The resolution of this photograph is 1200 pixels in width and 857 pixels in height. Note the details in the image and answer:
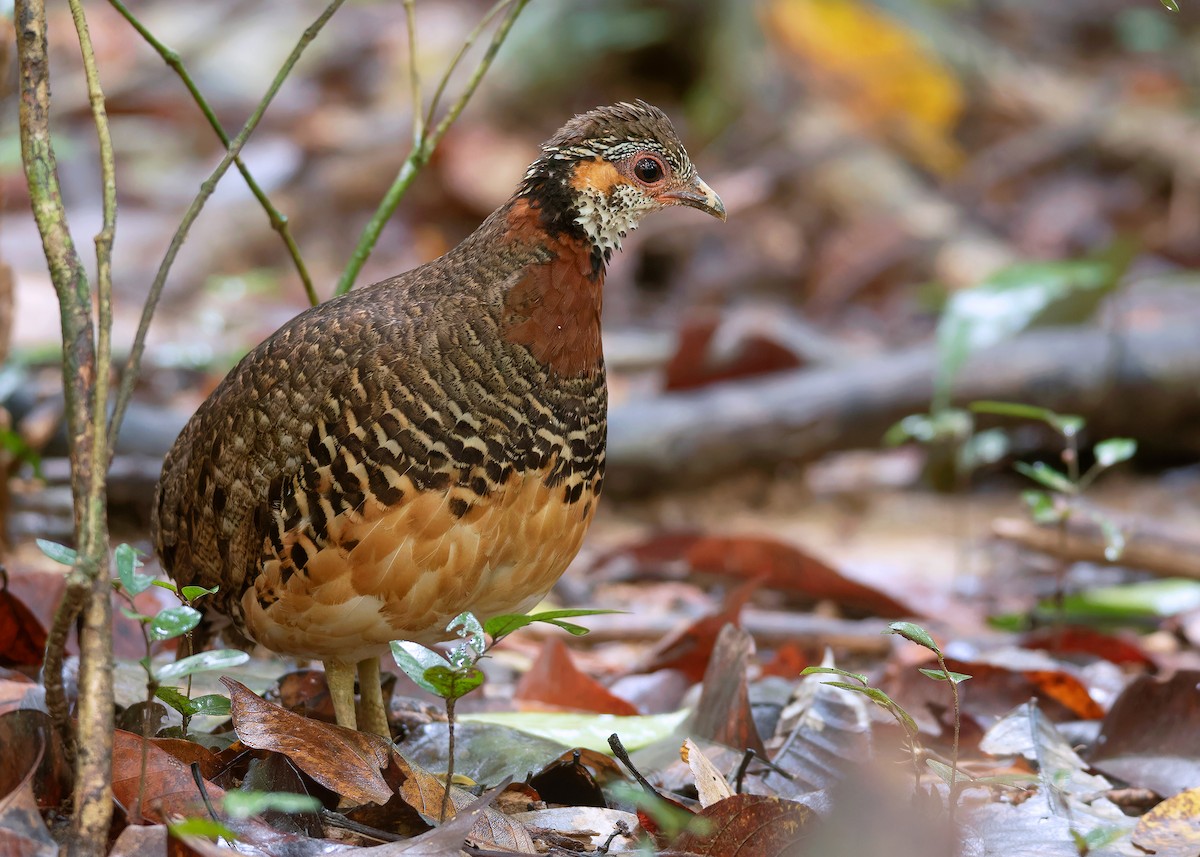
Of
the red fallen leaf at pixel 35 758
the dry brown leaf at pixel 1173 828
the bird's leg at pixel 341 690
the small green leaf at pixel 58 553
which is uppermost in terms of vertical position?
the small green leaf at pixel 58 553

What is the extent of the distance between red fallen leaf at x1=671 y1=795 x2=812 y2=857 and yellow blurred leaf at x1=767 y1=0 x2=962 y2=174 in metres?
9.35

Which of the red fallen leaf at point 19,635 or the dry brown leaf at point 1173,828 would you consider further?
the red fallen leaf at point 19,635

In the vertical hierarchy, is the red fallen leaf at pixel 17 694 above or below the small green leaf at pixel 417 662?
below

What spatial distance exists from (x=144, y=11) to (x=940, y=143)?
26.3 feet

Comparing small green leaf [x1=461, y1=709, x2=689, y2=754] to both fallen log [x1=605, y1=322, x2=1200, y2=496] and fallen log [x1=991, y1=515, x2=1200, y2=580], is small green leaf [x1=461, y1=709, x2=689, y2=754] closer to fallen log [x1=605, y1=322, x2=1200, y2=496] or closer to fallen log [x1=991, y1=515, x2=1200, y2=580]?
fallen log [x1=991, y1=515, x2=1200, y2=580]

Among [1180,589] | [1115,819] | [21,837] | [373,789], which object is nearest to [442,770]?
[373,789]

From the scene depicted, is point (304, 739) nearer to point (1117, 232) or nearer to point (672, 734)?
point (672, 734)

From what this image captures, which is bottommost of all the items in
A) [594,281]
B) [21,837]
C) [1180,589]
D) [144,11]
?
[1180,589]

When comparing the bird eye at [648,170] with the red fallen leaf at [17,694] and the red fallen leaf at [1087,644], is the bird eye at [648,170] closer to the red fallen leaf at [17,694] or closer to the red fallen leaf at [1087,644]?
the red fallen leaf at [17,694]

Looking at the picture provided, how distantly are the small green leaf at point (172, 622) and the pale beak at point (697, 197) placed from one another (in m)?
1.41

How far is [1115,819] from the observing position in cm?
296

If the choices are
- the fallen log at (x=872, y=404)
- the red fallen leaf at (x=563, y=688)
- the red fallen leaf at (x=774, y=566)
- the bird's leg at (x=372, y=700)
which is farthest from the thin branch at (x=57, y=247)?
the fallen log at (x=872, y=404)

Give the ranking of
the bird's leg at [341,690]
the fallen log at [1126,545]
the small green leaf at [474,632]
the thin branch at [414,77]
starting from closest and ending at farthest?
the small green leaf at [474,632] < the bird's leg at [341,690] < the thin branch at [414,77] < the fallen log at [1126,545]

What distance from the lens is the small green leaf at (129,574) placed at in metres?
2.07
